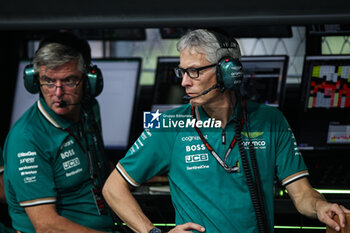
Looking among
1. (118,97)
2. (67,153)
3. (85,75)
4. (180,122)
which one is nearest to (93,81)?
(85,75)

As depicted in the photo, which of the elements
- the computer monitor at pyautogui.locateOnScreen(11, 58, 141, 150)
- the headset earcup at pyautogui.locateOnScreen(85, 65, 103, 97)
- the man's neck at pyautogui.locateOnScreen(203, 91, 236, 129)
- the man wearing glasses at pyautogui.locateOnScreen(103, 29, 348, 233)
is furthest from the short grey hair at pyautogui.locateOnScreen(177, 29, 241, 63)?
the computer monitor at pyautogui.locateOnScreen(11, 58, 141, 150)

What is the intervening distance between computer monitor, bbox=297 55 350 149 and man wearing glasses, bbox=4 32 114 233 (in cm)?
118

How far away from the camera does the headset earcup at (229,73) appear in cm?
168

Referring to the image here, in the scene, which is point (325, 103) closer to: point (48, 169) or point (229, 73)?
point (229, 73)

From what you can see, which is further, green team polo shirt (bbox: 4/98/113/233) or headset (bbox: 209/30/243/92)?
green team polo shirt (bbox: 4/98/113/233)

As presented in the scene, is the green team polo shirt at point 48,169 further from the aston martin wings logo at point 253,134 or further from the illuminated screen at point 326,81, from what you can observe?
the illuminated screen at point 326,81

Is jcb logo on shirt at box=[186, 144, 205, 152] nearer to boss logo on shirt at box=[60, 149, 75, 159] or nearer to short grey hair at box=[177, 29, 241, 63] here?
short grey hair at box=[177, 29, 241, 63]

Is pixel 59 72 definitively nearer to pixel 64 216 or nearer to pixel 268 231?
→ pixel 64 216

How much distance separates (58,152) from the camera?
2.11 meters

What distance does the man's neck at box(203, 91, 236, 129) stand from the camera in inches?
72.9

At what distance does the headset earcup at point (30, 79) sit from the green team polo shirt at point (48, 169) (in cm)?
10

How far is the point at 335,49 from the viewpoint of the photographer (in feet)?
8.81

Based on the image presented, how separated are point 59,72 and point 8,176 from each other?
1.52ft

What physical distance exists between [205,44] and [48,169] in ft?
2.68
